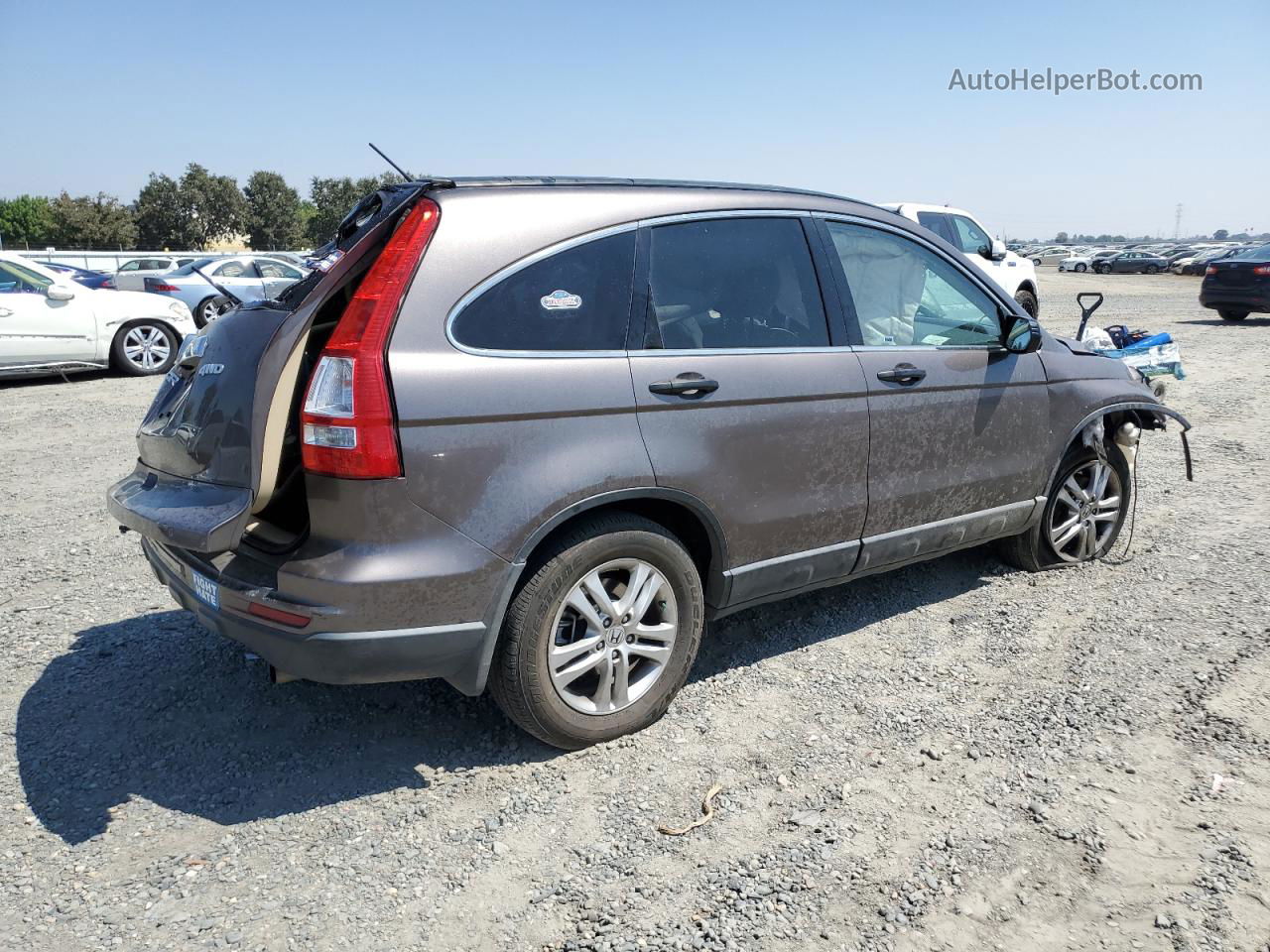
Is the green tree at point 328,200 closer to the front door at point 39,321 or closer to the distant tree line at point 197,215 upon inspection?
the distant tree line at point 197,215

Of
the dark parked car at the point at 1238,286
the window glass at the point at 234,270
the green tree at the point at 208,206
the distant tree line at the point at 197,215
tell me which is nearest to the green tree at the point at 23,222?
the distant tree line at the point at 197,215

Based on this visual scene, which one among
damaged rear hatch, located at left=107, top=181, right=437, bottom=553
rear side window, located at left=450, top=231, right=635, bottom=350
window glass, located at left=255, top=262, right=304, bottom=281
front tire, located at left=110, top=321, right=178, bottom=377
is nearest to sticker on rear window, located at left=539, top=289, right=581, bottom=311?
rear side window, located at left=450, top=231, right=635, bottom=350

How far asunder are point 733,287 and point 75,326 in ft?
34.6

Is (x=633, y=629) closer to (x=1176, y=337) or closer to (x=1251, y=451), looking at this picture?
(x=1251, y=451)

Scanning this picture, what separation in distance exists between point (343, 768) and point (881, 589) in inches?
109

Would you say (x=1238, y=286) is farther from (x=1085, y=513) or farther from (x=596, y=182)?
(x=596, y=182)

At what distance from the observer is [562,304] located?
3.09 m

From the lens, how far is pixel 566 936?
2469mm

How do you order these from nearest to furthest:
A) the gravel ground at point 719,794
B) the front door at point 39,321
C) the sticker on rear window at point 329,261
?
the gravel ground at point 719,794, the sticker on rear window at point 329,261, the front door at point 39,321

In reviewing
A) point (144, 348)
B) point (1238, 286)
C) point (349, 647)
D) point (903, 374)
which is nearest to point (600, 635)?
point (349, 647)

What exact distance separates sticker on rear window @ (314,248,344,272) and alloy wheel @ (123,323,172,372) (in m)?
10.00

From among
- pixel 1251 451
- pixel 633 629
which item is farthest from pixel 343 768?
pixel 1251 451

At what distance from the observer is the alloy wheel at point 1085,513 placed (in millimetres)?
4930

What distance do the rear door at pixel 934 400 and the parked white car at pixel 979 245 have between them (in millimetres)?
10056
